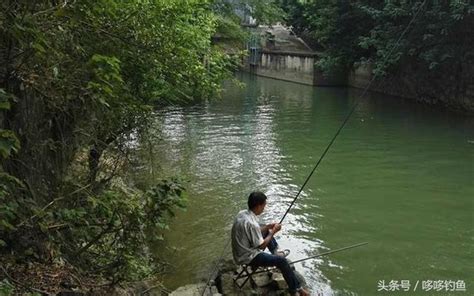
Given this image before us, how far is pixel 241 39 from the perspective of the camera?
17812mm

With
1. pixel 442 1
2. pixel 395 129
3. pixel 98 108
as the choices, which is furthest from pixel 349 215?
pixel 442 1

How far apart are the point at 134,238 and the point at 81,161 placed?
57.7 inches

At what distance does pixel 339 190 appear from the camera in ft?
35.8

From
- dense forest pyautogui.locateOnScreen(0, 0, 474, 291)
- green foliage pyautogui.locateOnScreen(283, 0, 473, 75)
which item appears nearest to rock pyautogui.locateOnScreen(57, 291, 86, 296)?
dense forest pyautogui.locateOnScreen(0, 0, 474, 291)

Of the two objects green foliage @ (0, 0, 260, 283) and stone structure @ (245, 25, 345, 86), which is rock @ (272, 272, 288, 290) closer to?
green foliage @ (0, 0, 260, 283)

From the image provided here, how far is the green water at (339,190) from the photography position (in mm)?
7359

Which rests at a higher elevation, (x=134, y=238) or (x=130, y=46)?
(x=130, y=46)

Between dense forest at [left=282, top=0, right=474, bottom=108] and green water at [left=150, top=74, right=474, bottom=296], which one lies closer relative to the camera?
green water at [left=150, top=74, right=474, bottom=296]

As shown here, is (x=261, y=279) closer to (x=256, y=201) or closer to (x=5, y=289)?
(x=256, y=201)

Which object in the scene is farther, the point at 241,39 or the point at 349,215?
the point at 241,39

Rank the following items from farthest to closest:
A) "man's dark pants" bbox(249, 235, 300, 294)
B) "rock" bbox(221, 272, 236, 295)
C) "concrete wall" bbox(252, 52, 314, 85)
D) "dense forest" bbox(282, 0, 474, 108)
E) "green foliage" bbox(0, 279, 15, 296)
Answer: "concrete wall" bbox(252, 52, 314, 85) → "dense forest" bbox(282, 0, 474, 108) → "rock" bbox(221, 272, 236, 295) → "man's dark pants" bbox(249, 235, 300, 294) → "green foliage" bbox(0, 279, 15, 296)

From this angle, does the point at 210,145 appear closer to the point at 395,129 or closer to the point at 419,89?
the point at 395,129

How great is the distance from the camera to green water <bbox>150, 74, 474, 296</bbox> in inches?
290

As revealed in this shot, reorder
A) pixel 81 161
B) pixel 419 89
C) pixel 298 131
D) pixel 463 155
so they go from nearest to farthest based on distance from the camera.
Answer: pixel 81 161
pixel 463 155
pixel 298 131
pixel 419 89
